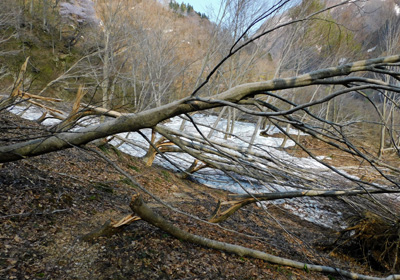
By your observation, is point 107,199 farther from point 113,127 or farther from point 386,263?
point 386,263

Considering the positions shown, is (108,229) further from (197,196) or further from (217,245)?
(197,196)

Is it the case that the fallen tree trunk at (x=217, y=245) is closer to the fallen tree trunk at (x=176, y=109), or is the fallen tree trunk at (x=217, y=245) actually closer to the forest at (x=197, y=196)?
the forest at (x=197, y=196)

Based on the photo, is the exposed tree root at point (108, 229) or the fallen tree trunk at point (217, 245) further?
the fallen tree trunk at point (217, 245)

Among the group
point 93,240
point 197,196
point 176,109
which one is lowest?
point 197,196

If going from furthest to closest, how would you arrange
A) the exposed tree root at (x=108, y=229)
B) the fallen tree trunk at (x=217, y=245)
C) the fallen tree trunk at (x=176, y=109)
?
the fallen tree trunk at (x=217, y=245), the exposed tree root at (x=108, y=229), the fallen tree trunk at (x=176, y=109)

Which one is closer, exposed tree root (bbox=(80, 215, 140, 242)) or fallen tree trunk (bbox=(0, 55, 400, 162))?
fallen tree trunk (bbox=(0, 55, 400, 162))

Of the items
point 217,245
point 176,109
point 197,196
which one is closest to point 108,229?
point 217,245

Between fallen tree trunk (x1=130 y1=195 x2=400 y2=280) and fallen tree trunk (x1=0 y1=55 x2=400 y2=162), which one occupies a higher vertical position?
fallen tree trunk (x1=0 y1=55 x2=400 y2=162)

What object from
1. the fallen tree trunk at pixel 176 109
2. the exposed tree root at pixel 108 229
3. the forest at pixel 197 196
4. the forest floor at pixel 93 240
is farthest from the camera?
the exposed tree root at pixel 108 229

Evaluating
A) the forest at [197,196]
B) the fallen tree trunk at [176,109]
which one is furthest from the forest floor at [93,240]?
the fallen tree trunk at [176,109]

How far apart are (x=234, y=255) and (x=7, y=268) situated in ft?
7.78

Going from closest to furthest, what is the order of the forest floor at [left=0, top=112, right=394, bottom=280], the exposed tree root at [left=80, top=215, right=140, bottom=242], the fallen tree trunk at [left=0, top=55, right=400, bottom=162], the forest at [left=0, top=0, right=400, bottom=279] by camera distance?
the fallen tree trunk at [left=0, top=55, right=400, bottom=162], the forest at [left=0, top=0, right=400, bottom=279], the forest floor at [left=0, top=112, right=394, bottom=280], the exposed tree root at [left=80, top=215, right=140, bottom=242]

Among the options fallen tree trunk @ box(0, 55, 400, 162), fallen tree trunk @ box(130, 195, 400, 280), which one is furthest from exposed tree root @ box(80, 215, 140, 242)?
fallen tree trunk @ box(0, 55, 400, 162)

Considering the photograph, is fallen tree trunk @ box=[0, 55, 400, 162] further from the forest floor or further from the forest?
the forest floor
